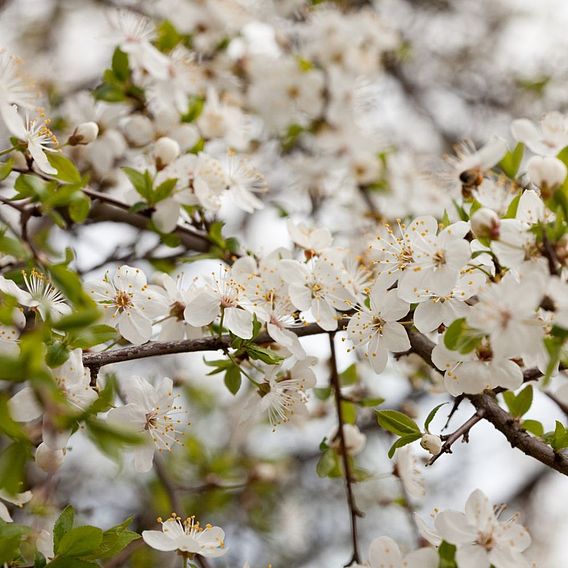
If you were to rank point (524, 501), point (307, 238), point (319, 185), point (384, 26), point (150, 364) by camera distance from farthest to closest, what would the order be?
point (524, 501) < point (150, 364) < point (384, 26) < point (319, 185) < point (307, 238)

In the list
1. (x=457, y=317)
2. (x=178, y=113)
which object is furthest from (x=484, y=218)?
(x=178, y=113)

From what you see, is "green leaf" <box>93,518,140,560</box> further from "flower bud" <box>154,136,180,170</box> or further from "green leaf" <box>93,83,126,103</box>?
"green leaf" <box>93,83,126,103</box>

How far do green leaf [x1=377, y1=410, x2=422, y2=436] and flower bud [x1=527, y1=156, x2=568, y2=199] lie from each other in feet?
1.53

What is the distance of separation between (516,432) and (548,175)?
456 mm

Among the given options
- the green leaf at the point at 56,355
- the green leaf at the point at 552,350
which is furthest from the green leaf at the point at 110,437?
the green leaf at the point at 552,350

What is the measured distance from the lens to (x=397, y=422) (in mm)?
1361

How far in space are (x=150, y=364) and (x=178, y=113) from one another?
1938mm

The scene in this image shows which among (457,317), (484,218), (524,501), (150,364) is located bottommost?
(524,501)


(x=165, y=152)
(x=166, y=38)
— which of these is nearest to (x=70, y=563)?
(x=165, y=152)

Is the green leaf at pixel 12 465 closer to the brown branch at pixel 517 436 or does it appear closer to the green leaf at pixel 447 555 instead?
the green leaf at pixel 447 555

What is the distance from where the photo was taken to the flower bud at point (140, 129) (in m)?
2.11

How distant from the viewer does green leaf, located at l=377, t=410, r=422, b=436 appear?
4.45 ft

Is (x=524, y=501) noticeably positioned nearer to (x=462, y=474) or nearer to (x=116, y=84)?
(x=462, y=474)

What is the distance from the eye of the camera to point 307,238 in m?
1.66
